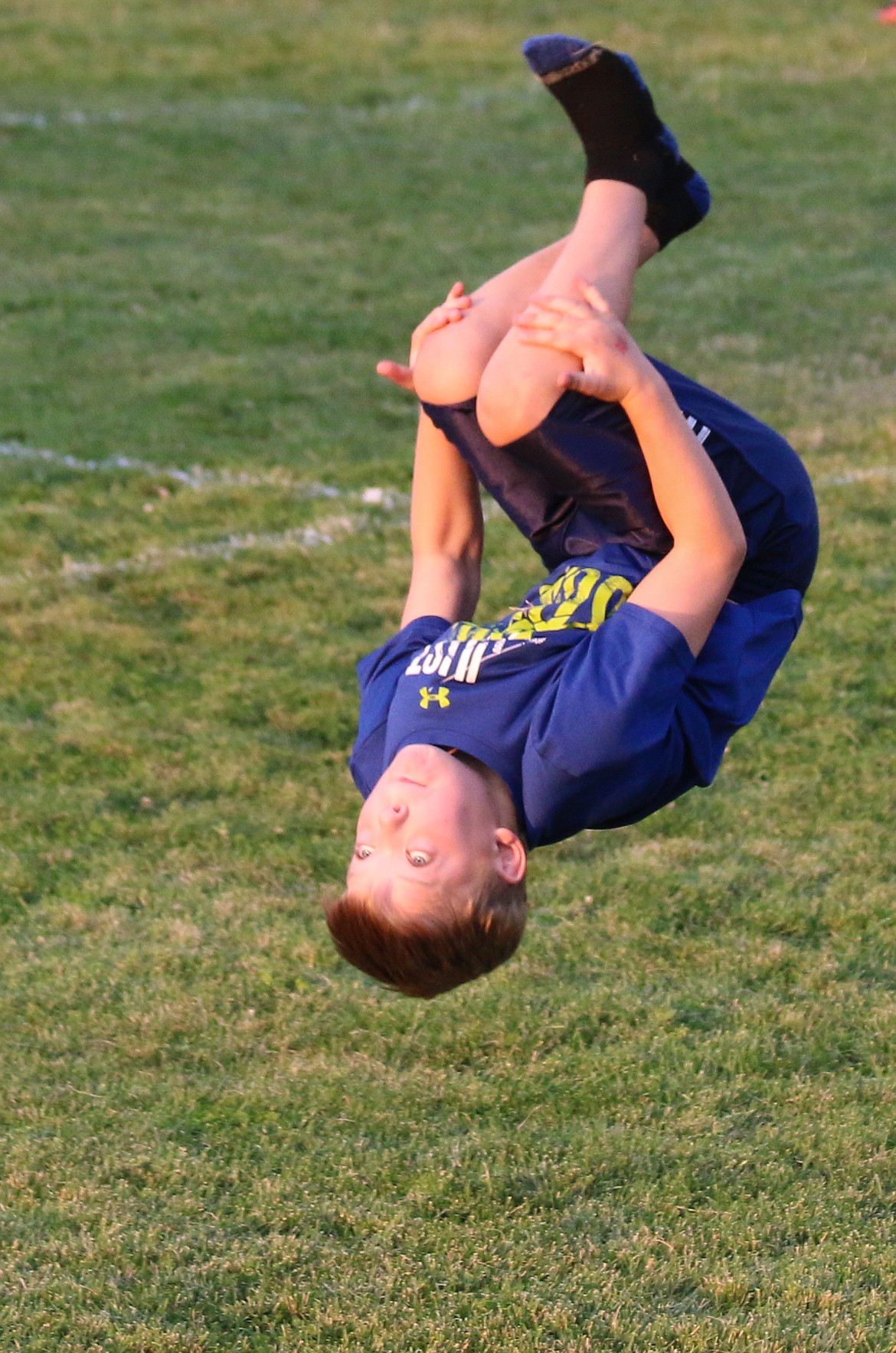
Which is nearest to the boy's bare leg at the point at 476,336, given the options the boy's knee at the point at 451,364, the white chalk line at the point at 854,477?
the boy's knee at the point at 451,364

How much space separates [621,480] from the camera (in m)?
3.31

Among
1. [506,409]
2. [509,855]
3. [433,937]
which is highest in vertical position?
[506,409]

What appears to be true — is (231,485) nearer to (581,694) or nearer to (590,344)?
(590,344)

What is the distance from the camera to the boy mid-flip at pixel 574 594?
123 inches

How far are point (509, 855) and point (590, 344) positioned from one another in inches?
37.7

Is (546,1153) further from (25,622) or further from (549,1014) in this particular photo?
(25,622)

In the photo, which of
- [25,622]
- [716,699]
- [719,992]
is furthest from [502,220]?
[716,699]

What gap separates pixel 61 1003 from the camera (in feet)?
15.7

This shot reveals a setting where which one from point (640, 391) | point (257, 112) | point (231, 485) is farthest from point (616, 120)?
point (257, 112)

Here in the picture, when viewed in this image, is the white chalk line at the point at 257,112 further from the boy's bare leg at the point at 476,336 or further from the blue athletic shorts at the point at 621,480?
the blue athletic shorts at the point at 621,480

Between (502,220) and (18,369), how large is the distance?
14.2ft

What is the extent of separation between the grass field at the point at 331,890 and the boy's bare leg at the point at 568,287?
1.79 m

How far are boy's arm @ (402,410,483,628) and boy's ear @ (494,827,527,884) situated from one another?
63 cm

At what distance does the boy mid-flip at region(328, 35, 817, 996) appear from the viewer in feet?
10.3
